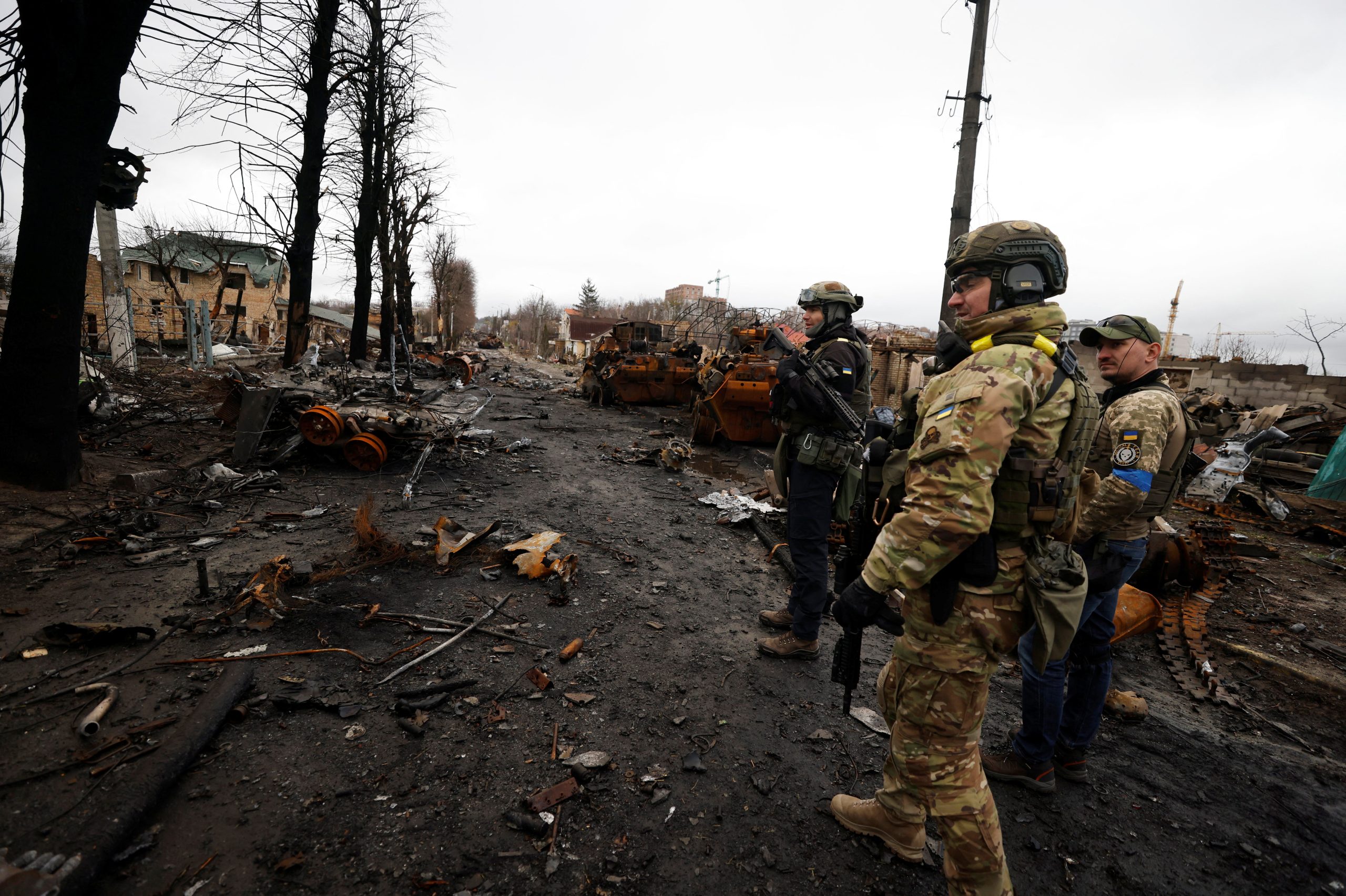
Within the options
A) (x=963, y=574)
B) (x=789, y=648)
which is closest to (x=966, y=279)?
(x=963, y=574)

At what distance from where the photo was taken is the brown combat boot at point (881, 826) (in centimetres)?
206

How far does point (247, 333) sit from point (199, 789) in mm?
45372

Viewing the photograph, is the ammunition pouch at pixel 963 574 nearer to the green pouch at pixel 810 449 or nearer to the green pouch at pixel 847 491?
the green pouch at pixel 810 449

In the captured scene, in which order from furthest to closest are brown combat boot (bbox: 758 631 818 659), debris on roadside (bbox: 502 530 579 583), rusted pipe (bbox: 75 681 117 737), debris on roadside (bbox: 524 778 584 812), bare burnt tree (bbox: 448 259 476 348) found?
bare burnt tree (bbox: 448 259 476 348)
debris on roadside (bbox: 502 530 579 583)
brown combat boot (bbox: 758 631 818 659)
rusted pipe (bbox: 75 681 117 737)
debris on roadside (bbox: 524 778 584 812)

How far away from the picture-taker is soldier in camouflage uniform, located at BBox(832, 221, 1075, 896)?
5.64 ft

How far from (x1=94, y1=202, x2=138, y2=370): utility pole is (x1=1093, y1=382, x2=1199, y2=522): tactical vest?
54.2 feet

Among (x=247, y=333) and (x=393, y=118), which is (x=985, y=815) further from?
(x=247, y=333)

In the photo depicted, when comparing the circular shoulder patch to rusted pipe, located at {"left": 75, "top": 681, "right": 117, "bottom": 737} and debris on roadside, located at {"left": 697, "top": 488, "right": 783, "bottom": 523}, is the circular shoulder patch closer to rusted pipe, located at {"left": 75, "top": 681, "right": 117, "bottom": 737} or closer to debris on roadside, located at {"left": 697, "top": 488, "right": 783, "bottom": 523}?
debris on roadside, located at {"left": 697, "top": 488, "right": 783, "bottom": 523}

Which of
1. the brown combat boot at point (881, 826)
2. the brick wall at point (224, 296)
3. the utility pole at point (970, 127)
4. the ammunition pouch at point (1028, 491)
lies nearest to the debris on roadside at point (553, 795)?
the brown combat boot at point (881, 826)

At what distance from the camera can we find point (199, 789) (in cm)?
213

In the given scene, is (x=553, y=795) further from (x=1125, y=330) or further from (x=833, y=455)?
(x=1125, y=330)

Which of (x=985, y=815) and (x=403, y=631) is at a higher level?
(x=985, y=815)

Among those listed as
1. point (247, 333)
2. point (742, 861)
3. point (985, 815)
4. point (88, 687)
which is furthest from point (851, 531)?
point (247, 333)

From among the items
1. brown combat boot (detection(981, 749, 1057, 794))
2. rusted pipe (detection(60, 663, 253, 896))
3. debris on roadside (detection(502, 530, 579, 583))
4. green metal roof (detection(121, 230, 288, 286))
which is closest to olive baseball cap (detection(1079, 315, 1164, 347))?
brown combat boot (detection(981, 749, 1057, 794))
